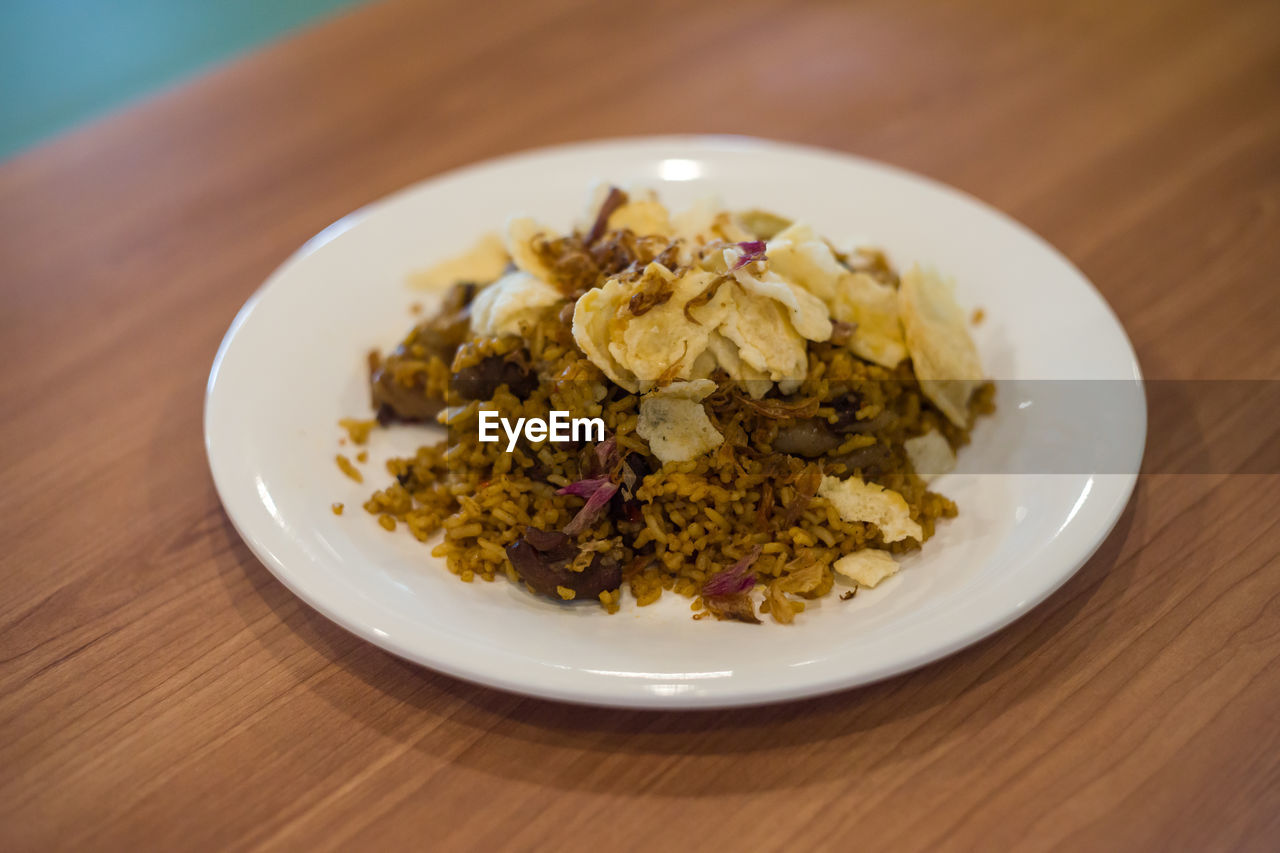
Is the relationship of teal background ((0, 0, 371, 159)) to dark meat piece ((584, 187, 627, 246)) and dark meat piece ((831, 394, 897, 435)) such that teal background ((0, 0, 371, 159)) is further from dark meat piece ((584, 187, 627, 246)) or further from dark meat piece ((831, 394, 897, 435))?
dark meat piece ((831, 394, 897, 435))

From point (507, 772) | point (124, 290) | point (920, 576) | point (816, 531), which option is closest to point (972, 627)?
point (920, 576)

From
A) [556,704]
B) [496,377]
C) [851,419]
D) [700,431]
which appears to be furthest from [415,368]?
[851,419]

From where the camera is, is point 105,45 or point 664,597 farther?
point 105,45

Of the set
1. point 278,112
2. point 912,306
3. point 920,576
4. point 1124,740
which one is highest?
point 278,112

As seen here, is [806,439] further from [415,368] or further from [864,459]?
[415,368]

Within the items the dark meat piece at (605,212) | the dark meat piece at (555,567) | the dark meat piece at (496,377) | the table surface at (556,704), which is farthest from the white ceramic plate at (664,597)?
the dark meat piece at (605,212)

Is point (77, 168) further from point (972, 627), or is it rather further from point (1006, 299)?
point (972, 627)
